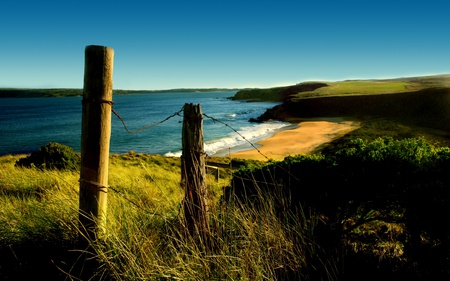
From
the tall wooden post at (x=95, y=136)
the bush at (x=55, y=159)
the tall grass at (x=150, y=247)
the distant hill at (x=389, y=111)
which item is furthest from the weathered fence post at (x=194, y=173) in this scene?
the distant hill at (x=389, y=111)

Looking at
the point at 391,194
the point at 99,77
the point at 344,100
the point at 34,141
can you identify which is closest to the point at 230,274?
the point at 99,77

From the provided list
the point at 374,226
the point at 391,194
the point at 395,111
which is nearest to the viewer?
the point at 391,194

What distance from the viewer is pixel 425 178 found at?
4.71 meters

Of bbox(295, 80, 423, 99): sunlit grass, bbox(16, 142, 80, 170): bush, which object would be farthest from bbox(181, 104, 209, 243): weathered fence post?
bbox(295, 80, 423, 99): sunlit grass

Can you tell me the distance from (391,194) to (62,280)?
15.9 ft

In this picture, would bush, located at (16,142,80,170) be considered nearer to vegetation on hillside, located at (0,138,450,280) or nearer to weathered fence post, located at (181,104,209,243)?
vegetation on hillside, located at (0,138,450,280)

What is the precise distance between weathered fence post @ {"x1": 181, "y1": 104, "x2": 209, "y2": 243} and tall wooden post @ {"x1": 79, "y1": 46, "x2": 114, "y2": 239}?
0.84m

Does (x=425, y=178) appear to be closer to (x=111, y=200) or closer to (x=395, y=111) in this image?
(x=111, y=200)

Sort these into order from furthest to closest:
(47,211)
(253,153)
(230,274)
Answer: (253,153), (47,211), (230,274)

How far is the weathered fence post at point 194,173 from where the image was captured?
3.43 m

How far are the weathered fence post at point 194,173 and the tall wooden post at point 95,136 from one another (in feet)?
2.75

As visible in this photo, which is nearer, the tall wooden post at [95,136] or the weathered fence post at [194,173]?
the tall wooden post at [95,136]

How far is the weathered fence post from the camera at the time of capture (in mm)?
3430

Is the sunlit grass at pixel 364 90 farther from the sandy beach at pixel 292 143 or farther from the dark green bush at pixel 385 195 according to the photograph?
the dark green bush at pixel 385 195
